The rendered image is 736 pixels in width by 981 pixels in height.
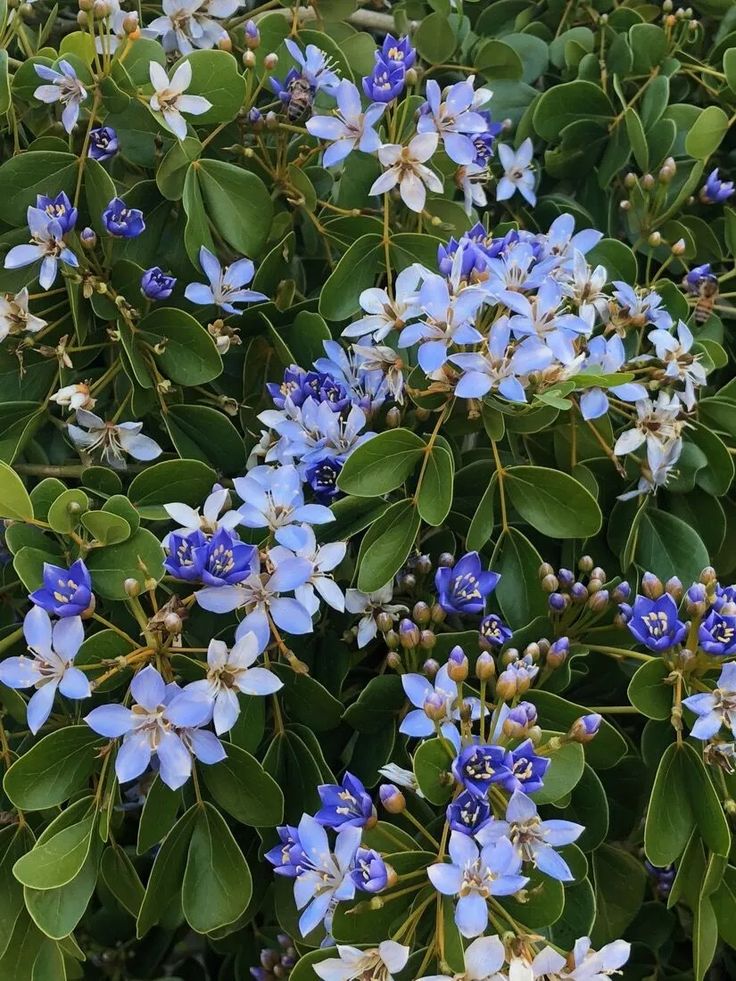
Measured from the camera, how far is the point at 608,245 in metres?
1.25

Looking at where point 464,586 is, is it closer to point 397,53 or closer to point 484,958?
point 484,958

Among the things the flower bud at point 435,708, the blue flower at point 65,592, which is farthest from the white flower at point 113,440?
the flower bud at point 435,708

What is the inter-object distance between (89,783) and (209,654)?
275mm

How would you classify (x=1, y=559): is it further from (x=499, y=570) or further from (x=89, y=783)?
(x=499, y=570)

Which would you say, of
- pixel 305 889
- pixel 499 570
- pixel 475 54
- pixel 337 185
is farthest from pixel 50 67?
pixel 305 889

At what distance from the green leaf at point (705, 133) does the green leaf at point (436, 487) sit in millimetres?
630

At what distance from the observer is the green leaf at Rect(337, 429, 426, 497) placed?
3.09ft

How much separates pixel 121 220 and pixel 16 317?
169 mm

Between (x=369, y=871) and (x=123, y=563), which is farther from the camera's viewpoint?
(x=123, y=563)

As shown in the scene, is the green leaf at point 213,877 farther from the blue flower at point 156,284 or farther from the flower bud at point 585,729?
the blue flower at point 156,284

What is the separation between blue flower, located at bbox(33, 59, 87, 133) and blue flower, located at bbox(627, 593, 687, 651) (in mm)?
835

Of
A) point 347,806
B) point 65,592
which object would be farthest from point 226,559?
point 347,806

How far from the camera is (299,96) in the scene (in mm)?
1154

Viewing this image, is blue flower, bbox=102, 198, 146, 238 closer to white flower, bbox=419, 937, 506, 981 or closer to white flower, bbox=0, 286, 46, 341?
white flower, bbox=0, 286, 46, 341
